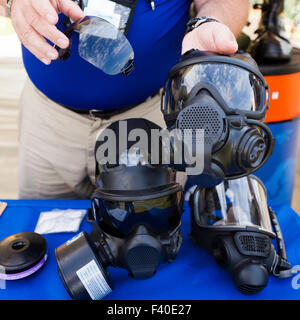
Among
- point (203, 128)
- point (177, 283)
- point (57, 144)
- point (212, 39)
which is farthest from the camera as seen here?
point (57, 144)

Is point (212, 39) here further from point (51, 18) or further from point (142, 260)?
point (142, 260)

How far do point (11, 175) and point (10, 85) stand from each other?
1471 millimetres

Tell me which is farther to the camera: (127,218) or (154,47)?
(154,47)

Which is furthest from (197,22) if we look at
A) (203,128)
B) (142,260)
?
(142,260)

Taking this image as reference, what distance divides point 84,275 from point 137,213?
0.62 ft

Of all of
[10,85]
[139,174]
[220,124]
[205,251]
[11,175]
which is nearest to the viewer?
[220,124]

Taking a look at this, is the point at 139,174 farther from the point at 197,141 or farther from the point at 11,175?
the point at 11,175

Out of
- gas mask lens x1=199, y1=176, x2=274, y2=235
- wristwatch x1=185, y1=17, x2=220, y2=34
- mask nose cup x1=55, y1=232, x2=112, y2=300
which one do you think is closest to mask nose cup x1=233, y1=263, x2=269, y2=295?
gas mask lens x1=199, y1=176, x2=274, y2=235

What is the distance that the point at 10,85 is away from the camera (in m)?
3.67

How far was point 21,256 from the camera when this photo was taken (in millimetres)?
865

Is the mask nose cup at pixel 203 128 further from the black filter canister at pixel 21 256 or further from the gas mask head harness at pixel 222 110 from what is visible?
the black filter canister at pixel 21 256

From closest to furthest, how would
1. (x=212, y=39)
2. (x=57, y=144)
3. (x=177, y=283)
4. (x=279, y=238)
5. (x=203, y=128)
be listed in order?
(x=203, y=128) < (x=212, y=39) < (x=177, y=283) < (x=279, y=238) < (x=57, y=144)
